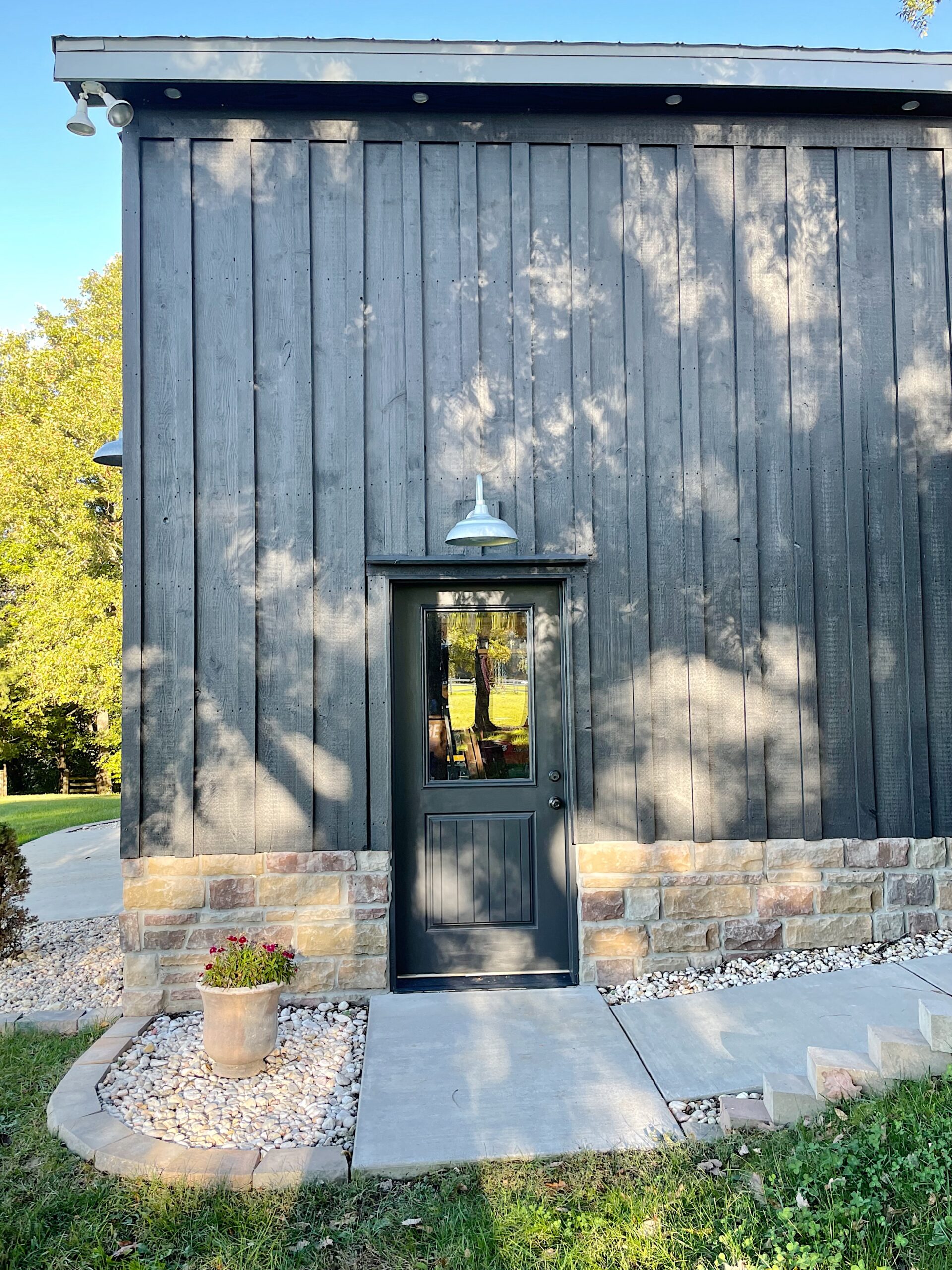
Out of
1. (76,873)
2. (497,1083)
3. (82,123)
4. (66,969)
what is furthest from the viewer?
(76,873)

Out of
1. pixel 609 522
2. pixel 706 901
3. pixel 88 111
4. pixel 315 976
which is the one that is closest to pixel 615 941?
pixel 706 901

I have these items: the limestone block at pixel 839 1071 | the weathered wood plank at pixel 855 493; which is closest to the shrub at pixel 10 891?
the limestone block at pixel 839 1071

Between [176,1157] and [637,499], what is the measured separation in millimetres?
3491

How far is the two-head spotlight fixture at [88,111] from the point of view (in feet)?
12.8

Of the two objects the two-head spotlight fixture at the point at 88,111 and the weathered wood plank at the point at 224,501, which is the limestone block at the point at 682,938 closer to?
the weathered wood plank at the point at 224,501

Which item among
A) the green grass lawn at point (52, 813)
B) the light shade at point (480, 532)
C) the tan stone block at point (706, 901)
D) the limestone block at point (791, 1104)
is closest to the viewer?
the limestone block at point (791, 1104)

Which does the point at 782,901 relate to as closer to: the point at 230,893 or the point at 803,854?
the point at 803,854

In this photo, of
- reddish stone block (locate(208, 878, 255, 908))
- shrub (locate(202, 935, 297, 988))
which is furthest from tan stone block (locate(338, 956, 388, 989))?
shrub (locate(202, 935, 297, 988))

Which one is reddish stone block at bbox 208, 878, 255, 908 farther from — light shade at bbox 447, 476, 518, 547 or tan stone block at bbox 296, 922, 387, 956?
light shade at bbox 447, 476, 518, 547

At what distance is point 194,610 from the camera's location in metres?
4.09

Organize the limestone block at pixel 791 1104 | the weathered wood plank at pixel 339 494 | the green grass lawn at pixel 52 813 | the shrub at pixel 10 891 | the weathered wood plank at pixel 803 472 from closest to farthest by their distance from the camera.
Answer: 1. the limestone block at pixel 791 1104
2. the weathered wood plank at pixel 339 494
3. the weathered wood plank at pixel 803 472
4. the shrub at pixel 10 891
5. the green grass lawn at pixel 52 813

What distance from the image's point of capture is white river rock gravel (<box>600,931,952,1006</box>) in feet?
13.1

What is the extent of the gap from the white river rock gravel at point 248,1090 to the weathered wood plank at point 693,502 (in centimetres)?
210

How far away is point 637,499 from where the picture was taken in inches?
168
